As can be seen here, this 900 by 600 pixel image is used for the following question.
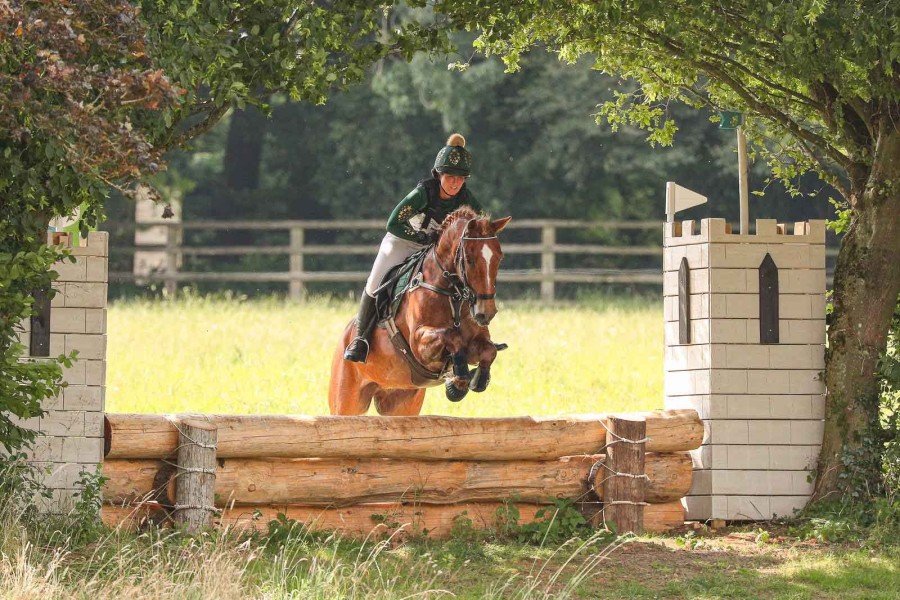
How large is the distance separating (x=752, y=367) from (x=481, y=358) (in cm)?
185

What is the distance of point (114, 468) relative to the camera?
7.33 m

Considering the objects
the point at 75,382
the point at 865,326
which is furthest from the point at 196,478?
the point at 865,326

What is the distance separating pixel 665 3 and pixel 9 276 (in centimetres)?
408

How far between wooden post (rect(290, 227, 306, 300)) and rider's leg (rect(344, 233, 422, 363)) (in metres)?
14.0

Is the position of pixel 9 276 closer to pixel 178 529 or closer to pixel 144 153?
pixel 144 153

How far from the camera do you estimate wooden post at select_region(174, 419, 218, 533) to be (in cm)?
719

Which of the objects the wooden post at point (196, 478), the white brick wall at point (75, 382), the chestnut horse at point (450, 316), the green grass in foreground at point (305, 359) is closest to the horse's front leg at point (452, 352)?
the chestnut horse at point (450, 316)

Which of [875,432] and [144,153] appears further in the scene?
[875,432]

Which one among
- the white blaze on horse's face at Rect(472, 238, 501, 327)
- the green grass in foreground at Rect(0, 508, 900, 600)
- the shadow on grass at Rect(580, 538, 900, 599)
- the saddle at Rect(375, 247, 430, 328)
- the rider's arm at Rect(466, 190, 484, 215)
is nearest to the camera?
the green grass in foreground at Rect(0, 508, 900, 600)

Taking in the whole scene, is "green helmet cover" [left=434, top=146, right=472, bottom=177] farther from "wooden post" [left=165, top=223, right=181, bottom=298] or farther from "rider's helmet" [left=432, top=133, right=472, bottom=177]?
"wooden post" [left=165, top=223, right=181, bottom=298]

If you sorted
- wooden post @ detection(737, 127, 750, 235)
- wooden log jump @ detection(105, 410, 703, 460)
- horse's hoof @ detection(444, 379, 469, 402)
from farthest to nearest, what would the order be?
1. wooden post @ detection(737, 127, 750, 235)
2. horse's hoof @ detection(444, 379, 469, 402)
3. wooden log jump @ detection(105, 410, 703, 460)

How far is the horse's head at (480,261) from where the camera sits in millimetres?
8023

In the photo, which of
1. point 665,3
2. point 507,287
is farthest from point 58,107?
point 507,287

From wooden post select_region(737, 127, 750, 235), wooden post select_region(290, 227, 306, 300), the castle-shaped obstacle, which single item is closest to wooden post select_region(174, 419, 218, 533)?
the castle-shaped obstacle
